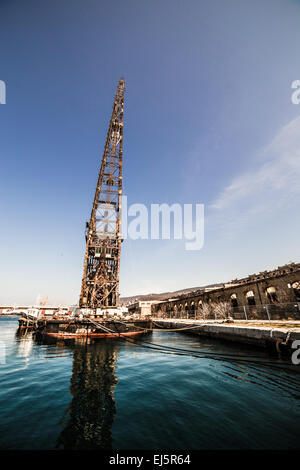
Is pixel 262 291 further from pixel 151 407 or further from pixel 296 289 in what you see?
pixel 151 407

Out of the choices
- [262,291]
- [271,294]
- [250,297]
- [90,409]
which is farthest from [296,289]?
[90,409]

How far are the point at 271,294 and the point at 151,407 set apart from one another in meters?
21.2

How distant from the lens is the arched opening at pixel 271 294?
2044cm

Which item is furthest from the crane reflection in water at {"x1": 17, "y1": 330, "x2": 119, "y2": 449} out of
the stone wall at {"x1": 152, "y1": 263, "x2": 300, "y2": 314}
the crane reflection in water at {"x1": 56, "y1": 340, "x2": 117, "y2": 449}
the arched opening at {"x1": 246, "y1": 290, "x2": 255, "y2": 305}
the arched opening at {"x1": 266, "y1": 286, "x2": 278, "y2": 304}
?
the arched opening at {"x1": 246, "y1": 290, "x2": 255, "y2": 305}

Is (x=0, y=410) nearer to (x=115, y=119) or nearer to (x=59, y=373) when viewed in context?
(x=59, y=373)

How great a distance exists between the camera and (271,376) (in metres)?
7.12

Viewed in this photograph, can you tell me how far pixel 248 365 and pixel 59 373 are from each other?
8868 mm

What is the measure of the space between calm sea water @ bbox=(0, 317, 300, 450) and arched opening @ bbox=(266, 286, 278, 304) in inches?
549

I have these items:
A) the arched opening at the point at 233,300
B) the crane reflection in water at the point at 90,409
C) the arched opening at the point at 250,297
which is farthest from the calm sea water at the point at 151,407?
the arched opening at the point at 233,300

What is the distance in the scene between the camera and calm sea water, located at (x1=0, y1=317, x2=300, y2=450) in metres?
3.70

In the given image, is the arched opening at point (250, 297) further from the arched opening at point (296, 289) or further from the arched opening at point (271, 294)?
the arched opening at point (296, 289)

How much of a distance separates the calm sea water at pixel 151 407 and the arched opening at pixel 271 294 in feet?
45.8
